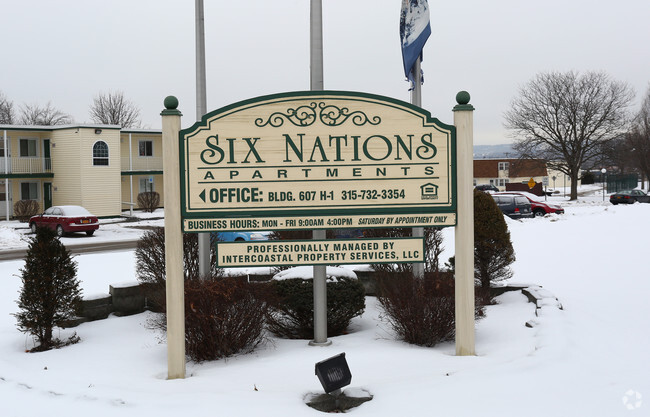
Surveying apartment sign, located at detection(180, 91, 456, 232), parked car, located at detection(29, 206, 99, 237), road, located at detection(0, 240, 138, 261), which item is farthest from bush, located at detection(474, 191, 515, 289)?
parked car, located at detection(29, 206, 99, 237)

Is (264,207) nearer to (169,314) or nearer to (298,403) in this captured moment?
(169,314)

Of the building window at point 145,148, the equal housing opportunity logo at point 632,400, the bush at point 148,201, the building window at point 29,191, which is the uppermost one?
the building window at point 145,148

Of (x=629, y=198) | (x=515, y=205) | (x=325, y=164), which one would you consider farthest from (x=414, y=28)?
(x=629, y=198)

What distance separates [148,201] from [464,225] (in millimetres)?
35464

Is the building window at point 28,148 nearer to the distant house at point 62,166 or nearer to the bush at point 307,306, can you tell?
the distant house at point 62,166

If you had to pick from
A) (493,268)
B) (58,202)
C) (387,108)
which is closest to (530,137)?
(58,202)

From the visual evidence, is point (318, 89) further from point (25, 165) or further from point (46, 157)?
point (46, 157)

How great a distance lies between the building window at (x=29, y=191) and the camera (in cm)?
3625

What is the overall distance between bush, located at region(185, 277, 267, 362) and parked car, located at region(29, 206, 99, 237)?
2178 centimetres

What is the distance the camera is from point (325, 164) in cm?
731

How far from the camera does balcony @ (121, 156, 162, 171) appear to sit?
129 ft

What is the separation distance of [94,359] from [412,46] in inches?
274

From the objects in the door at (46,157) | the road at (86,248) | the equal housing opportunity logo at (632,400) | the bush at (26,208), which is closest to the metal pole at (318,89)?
the equal housing opportunity logo at (632,400)

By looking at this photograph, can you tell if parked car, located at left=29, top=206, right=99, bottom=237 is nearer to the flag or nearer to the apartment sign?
the flag
